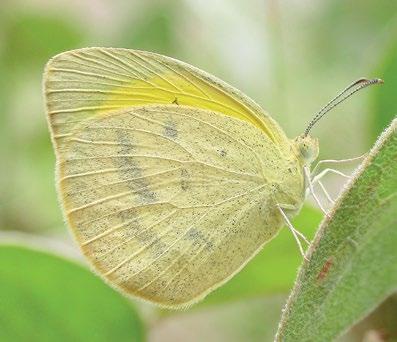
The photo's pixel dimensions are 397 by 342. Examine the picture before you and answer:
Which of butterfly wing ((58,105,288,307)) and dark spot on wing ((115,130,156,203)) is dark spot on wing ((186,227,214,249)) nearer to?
butterfly wing ((58,105,288,307))

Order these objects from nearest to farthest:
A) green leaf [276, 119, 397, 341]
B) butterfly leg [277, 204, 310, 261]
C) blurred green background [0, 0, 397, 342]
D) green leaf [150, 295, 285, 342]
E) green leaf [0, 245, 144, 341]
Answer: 1. green leaf [276, 119, 397, 341]
2. green leaf [0, 245, 144, 341]
3. butterfly leg [277, 204, 310, 261]
4. green leaf [150, 295, 285, 342]
5. blurred green background [0, 0, 397, 342]

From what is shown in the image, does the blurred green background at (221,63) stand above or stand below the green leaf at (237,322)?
above

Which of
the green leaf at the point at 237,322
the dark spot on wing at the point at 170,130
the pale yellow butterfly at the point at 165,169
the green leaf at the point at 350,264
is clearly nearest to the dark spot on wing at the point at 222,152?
the pale yellow butterfly at the point at 165,169

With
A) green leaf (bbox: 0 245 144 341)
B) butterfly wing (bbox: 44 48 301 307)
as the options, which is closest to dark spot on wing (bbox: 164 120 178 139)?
butterfly wing (bbox: 44 48 301 307)

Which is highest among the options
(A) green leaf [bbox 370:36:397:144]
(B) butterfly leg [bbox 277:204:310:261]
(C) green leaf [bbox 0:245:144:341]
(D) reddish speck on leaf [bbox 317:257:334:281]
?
(A) green leaf [bbox 370:36:397:144]

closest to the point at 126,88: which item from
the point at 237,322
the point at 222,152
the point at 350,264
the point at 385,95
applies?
the point at 222,152

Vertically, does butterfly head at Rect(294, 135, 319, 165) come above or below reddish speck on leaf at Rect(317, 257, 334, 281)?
below

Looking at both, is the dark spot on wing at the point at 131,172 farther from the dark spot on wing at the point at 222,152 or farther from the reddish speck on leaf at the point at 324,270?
the reddish speck on leaf at the point at 324,270

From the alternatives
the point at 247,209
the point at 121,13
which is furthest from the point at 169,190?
the point at 121,13
